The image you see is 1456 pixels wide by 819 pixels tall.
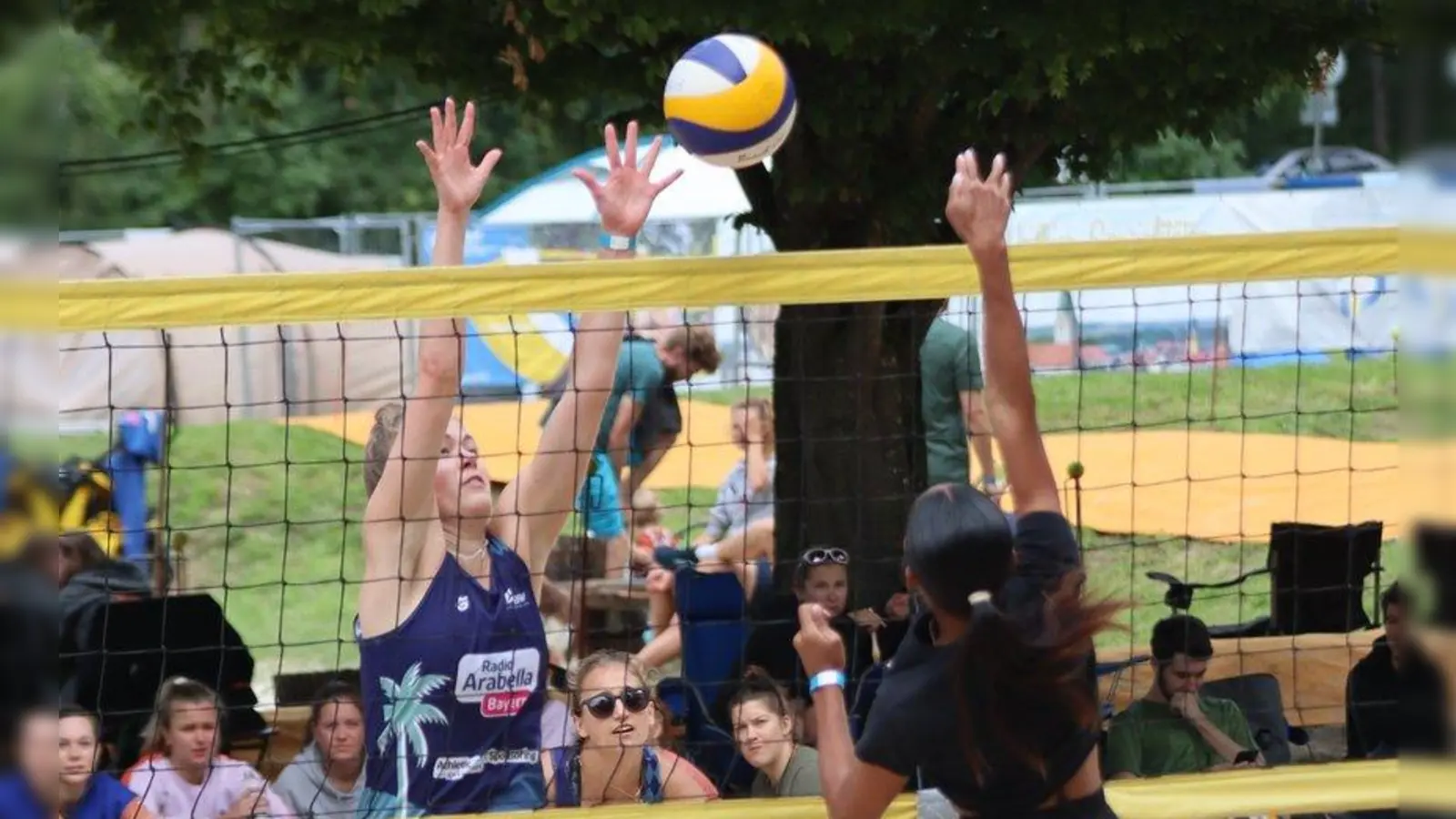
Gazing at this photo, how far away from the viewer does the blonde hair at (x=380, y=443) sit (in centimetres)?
441

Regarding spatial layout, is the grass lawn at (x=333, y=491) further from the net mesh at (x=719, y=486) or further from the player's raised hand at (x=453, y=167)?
the player's raised hand at (x=453, y=167)

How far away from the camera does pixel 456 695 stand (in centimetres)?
415

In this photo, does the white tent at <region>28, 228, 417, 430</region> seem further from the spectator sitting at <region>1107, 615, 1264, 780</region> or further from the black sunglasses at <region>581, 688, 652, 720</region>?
the black sunglasses at <region>581, 688, 652, 720</region>

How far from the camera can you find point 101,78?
62.8ft

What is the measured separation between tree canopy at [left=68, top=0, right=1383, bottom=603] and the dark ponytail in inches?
111

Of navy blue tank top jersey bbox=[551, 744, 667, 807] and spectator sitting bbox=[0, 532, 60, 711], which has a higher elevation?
spectator sitting bbox=[0, 532, 60, 711]

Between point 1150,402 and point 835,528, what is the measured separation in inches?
336

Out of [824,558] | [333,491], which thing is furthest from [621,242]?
[333,491]

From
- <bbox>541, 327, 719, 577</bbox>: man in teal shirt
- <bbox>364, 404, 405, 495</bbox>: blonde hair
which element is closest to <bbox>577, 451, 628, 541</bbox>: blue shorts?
<bbox>541, 327, 719, 577</bbox>: man in teal shirt

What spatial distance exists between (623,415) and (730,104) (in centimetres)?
415

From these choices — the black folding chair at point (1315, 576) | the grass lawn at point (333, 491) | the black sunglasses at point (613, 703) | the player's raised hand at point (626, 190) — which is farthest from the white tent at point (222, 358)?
the player's raised hand at point (626, 190)

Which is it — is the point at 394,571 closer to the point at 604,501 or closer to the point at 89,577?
the point at 89,577

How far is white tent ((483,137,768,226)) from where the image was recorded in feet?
56.3

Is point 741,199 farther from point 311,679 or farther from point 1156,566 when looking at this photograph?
point 311,679
